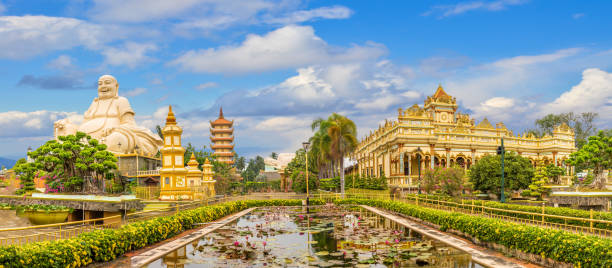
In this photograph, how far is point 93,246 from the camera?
10.3m

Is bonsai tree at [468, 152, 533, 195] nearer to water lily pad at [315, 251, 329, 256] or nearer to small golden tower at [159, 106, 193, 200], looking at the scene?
small golden tower at [159, 106, 193, 200]

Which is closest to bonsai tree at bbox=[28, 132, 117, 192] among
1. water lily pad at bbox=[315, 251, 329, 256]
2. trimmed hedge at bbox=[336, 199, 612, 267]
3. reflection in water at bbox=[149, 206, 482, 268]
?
reflection in water at bbox=[149, 206, 482, 268]

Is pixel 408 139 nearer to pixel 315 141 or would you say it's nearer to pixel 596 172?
pixel 315 141

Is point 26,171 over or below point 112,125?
below

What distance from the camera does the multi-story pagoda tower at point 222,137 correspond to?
311 feet

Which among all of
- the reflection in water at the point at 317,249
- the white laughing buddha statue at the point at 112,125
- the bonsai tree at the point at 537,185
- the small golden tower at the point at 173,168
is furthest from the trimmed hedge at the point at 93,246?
the white laughing buddha statue at the point at 112,125

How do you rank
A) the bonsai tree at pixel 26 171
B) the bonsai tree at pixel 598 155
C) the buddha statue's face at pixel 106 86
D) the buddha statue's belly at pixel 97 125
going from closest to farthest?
the bonsai tree at pixel 26 171
the bonsai tree at pixel 598 155
the buddha statue's belly at pixel 97 125
the buddha statue's face at pixel 106 86

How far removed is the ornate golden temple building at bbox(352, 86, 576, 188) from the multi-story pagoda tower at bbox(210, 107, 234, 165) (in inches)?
1949

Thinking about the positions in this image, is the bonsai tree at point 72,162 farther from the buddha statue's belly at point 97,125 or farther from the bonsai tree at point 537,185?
the bonsai tree at point 537,185

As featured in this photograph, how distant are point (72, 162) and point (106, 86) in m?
25.2

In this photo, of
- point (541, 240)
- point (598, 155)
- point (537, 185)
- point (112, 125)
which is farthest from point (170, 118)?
point (598, 155)

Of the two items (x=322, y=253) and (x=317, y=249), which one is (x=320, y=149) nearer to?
(x=317, y=249)

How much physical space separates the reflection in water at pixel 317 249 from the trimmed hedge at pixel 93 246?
3.54 feet

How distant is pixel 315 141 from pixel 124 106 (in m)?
20.2
